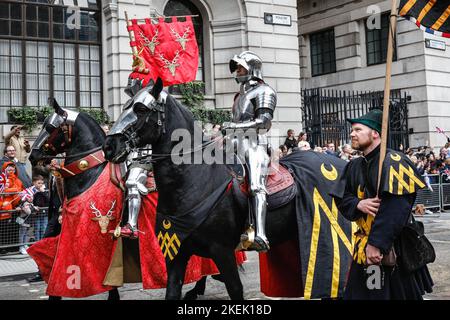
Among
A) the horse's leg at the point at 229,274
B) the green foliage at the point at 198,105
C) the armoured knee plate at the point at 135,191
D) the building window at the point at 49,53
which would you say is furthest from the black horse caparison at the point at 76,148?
the green foliage at the point at 198,105

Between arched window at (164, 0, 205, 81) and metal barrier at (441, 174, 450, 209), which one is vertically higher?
arched window at (164, 0, 205, 81)

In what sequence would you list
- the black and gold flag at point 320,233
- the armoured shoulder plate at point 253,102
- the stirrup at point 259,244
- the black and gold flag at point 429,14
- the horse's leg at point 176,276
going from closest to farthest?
the black and gold flag at point 429,14
the horse's leg at point 176,276
the stirrup at point 259,244
the armoured shoulder plate at point 253,102
the black and gold flag at point 320,233

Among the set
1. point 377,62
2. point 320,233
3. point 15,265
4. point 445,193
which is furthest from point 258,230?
point 377,62

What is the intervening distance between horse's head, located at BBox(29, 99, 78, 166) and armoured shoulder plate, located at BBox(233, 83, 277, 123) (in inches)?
84.0

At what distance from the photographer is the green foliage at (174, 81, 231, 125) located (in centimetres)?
1738

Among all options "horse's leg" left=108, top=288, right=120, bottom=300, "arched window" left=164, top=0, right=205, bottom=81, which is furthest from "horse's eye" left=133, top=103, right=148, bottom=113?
"arched window" left=164, top=0, right=205, bottom=81

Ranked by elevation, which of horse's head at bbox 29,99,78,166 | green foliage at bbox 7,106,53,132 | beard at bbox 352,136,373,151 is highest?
green foliage at bbox 7,106,53,132

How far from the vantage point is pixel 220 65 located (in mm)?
18547

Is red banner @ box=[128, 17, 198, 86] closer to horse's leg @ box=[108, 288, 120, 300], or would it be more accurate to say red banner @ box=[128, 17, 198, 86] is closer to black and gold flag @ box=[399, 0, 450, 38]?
horse's leg @ box=[108, 288, 120, 300]

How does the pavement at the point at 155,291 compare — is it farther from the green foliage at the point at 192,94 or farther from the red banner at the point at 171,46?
the green foliage at the point at 192,94

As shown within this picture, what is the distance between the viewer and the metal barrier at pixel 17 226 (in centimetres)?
1066

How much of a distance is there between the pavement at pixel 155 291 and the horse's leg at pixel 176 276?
187 cm

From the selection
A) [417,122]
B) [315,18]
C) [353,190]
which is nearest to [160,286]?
[353,190]

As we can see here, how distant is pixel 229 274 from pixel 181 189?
0.95m
